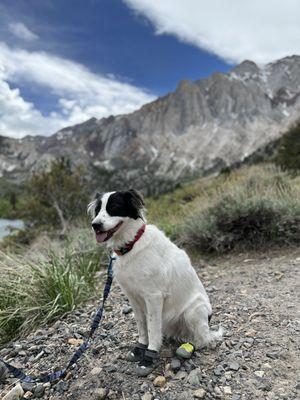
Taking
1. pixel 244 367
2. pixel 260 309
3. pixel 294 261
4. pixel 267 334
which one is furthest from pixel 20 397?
pixel 294 261

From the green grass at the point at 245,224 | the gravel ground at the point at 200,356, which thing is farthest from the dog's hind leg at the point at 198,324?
the green grass at the point at 245,224

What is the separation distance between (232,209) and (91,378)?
4.31 metres

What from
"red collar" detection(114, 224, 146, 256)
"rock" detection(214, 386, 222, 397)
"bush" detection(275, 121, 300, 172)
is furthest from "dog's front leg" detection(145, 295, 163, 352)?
"bush" detection(275, 121, 300, 172)

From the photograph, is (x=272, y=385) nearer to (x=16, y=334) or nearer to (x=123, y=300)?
(x=123, y=300)

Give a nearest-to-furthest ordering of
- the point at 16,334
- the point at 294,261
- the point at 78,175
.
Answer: the point at 16,334 → the point at 294,261 → the point at 78,175

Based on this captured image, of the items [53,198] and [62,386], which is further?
[53,198]

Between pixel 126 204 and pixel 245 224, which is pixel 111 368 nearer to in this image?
pixel 126 204

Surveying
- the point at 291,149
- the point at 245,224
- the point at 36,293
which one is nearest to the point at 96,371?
the point at 36,293

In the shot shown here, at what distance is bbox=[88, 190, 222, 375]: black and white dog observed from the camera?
272cm

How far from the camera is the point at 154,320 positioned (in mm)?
2803

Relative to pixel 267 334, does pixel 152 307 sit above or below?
above

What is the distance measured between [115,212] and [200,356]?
146cm

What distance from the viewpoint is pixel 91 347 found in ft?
11.5

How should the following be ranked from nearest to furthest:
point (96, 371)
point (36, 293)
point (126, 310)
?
1. point (96, 371)
2. point (126, 310)
3. point (36, 293)
